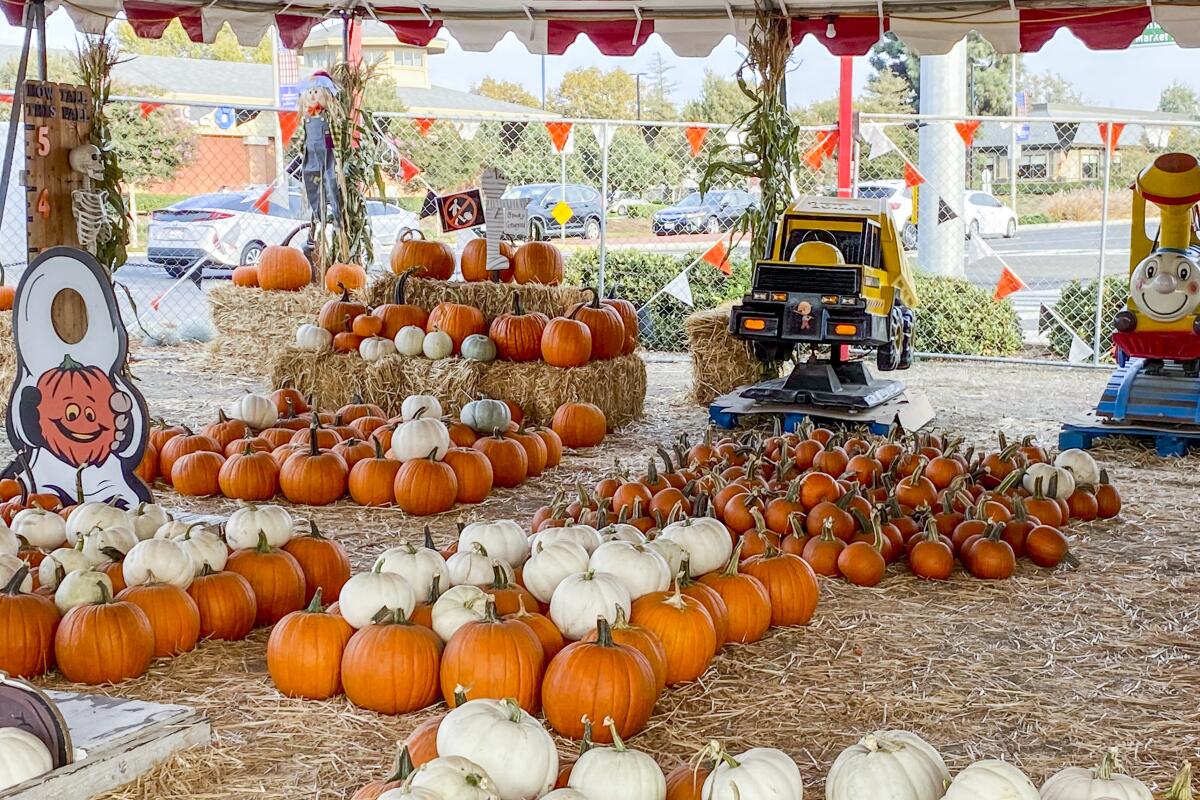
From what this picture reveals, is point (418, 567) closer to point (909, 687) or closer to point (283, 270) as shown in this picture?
point (909, 687)

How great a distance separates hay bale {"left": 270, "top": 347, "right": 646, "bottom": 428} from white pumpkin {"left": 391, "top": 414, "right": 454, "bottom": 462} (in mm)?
1611

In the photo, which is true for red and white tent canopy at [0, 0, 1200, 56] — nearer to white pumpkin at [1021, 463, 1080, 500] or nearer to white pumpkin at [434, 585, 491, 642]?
white pumpkin at [1021, 463, 1080, 500]

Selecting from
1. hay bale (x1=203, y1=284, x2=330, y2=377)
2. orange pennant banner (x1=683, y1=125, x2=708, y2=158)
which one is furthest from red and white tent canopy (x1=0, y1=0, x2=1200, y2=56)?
orange pennant banner (x1=683, y1=125, x2=708, y2=158)

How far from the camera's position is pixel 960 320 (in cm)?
1208

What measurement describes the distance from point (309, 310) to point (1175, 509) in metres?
6.84

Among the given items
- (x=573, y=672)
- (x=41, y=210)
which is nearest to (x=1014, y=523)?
(x=573, y=672)

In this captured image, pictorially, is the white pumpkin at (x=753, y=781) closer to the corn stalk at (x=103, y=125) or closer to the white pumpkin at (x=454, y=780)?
the white pumpkin at (x=454, y=780)

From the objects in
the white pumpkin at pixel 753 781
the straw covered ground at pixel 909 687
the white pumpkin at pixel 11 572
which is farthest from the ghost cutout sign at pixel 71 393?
the white pumpkin at pixel 753 781

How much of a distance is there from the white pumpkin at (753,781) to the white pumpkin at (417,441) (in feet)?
11.6

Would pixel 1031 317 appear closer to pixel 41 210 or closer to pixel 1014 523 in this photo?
pixel 1014 523

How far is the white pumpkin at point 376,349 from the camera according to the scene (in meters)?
7.64

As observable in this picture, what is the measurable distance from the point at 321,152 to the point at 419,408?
4.91 m

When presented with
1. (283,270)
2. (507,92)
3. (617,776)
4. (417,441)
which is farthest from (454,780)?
(507,92)

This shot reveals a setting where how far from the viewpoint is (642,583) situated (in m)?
3.34
